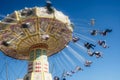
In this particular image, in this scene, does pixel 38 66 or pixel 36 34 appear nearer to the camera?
pixel 38 66

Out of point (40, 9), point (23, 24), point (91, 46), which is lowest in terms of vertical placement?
point (91, 46)

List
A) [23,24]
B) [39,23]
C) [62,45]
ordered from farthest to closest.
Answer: [62,45] → [39,23] → [23,24]

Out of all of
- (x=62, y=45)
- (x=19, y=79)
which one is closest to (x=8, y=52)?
(x=19, y=79)

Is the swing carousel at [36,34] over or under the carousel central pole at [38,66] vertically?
over

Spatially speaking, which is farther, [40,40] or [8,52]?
[8,52]

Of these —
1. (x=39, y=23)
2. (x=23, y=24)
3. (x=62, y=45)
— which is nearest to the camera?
(x=23, y=24)

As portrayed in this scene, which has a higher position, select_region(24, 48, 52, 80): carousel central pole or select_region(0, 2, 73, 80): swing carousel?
select_region(0, 2, 73, 80): swing carousel

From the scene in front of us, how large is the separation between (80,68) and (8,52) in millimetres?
7842

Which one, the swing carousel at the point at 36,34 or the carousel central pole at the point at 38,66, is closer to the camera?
the swing carousel at the point at 36,34

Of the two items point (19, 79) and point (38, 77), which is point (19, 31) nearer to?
point (38, 77)

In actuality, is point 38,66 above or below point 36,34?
below

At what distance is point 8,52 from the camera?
29359mm

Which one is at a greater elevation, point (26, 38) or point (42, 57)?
point (26, 38)

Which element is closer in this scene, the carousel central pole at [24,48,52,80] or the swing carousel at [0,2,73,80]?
the swing carousel at [0,2,73,80]
